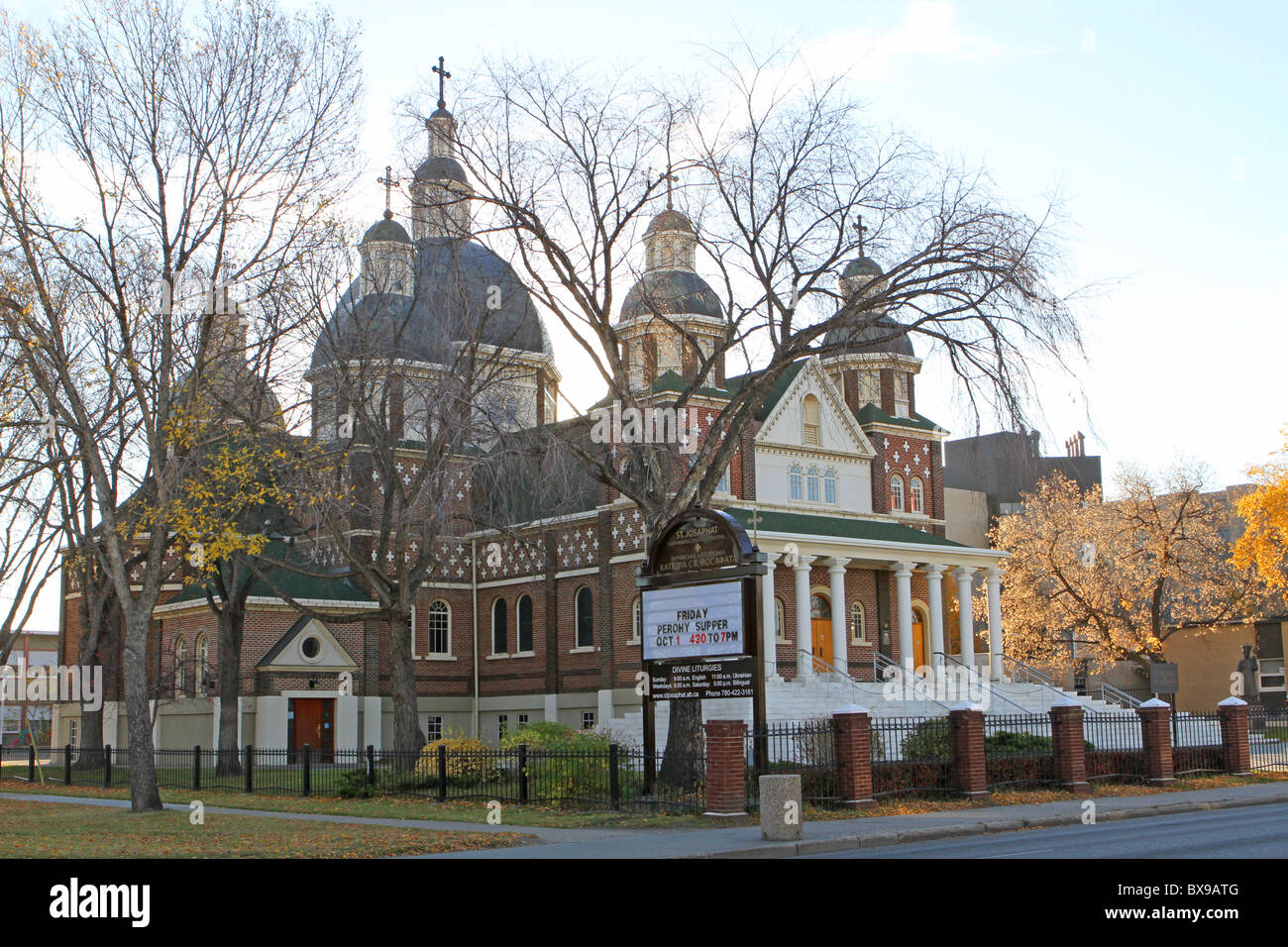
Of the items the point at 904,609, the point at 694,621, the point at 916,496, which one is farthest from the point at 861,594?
the point at 694,621

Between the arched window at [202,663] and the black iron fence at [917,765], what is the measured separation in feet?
85.3

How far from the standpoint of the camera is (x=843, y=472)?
46.7 meters

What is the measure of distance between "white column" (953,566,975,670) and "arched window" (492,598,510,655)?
16.4 metres

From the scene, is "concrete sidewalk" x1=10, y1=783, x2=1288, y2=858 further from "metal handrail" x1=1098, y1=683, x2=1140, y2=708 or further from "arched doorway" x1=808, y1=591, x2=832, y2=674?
"arched doorway" x1=808, y1=591, x2=832, y2=674

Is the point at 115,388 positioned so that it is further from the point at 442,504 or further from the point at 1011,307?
the point at 1011,307

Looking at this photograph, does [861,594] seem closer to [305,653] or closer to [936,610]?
[936,610]

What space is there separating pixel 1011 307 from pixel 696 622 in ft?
26.2

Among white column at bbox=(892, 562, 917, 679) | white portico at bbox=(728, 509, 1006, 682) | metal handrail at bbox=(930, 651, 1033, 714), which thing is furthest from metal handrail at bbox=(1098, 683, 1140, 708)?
white column at bbox=(892, 562, 917, 679)

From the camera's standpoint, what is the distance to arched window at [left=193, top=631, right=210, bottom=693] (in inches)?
1699

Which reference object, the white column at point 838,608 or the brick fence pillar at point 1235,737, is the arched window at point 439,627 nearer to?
the white column at point 838,608

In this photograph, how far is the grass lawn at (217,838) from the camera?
16.0m

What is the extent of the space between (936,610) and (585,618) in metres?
12.3
